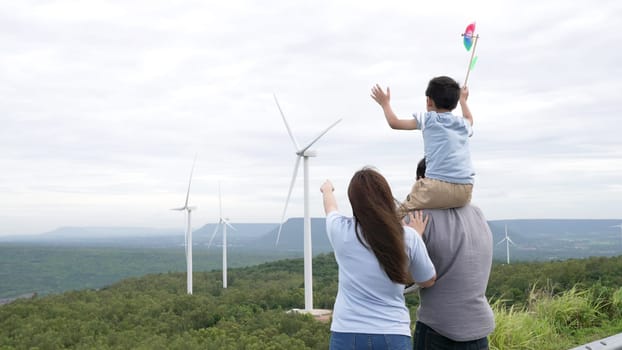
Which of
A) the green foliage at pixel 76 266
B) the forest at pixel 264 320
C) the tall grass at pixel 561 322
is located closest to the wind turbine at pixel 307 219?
the forest at pixel 264 320

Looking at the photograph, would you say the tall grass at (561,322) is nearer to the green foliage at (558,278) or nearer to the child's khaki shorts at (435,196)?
the child's khaki shorts at (435,196)

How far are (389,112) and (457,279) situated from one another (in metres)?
0.98

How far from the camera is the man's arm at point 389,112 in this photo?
143 inches

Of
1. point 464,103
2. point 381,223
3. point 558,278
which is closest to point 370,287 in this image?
point 381,223

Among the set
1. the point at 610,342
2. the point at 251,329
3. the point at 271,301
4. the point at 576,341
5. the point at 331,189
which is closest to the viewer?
the point at 331,189

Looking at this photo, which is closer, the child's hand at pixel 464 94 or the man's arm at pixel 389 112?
the man's arm at pixel 389 112

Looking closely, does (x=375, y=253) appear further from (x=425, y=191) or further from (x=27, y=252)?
(x=27, y=252)

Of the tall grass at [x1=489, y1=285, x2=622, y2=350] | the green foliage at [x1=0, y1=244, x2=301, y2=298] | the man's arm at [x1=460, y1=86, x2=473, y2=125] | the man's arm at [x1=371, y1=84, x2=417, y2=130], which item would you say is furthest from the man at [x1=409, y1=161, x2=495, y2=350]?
the green foliage at [x1=0, y1=244, x2=301, y2=298]

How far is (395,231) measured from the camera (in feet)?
10.6

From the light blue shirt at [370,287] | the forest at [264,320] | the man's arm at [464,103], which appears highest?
the man's arm at [464,103]

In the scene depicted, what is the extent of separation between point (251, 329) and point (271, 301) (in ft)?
31.8

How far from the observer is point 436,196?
3475mm

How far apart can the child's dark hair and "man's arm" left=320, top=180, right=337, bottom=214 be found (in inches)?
30.1

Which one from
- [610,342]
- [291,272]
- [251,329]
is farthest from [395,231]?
[291,272]
